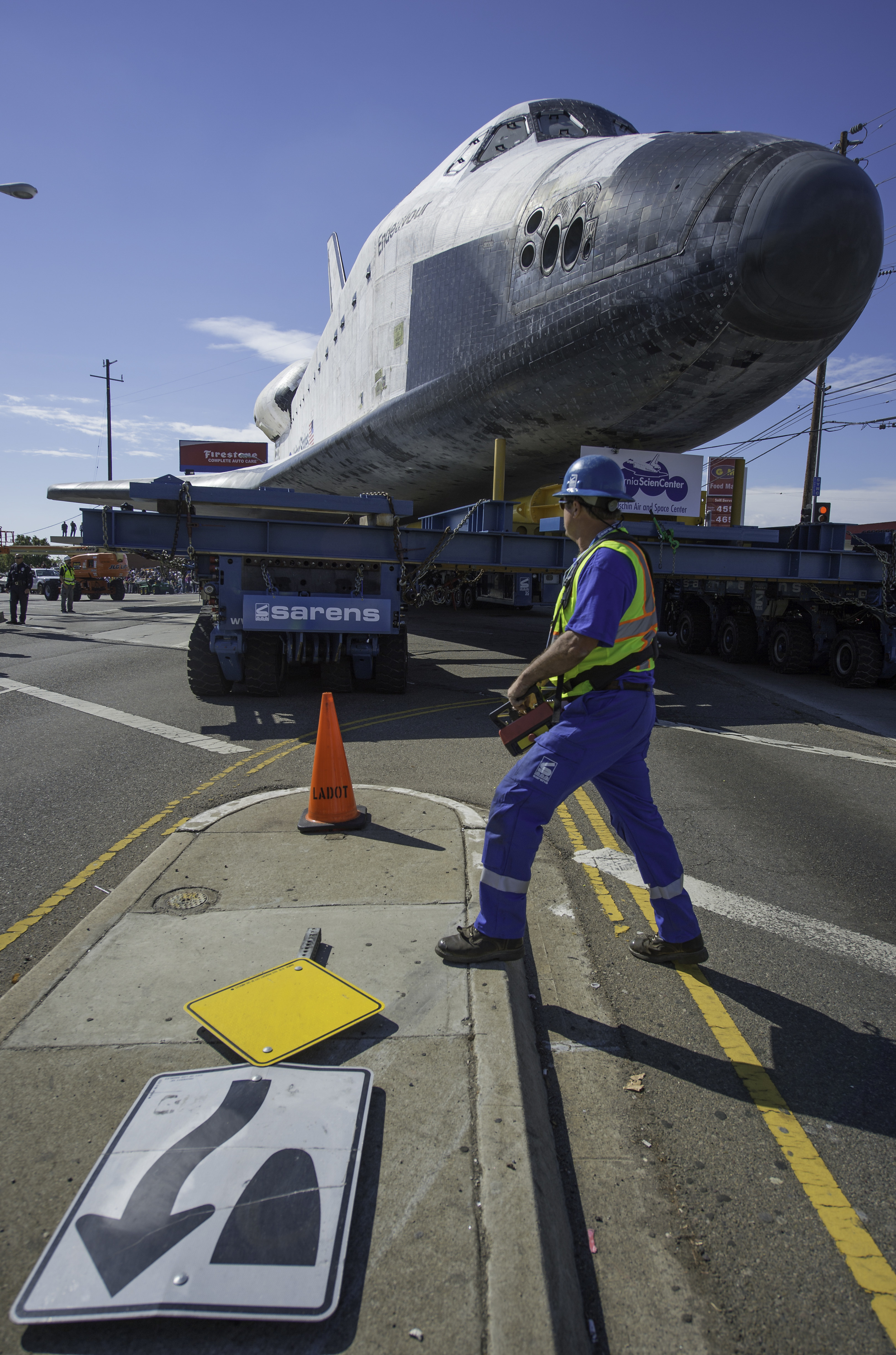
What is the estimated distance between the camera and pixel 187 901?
12.8ft

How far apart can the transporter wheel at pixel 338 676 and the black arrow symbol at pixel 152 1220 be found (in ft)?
26.1

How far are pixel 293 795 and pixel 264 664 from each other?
4.08 m

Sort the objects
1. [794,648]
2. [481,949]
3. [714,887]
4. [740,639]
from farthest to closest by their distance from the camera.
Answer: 1. [740,639]
2. [794,648]
3. [714,887]
4. [481,949]

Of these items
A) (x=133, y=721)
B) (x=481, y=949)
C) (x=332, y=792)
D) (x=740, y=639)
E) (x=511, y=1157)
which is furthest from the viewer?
(x=740, y=639)

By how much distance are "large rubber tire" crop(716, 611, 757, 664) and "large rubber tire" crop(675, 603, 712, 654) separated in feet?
2.52

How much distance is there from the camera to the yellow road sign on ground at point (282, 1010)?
8.77ft

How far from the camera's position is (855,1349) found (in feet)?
5.95

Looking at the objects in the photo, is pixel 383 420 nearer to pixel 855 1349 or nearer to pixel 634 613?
pixel 634 613

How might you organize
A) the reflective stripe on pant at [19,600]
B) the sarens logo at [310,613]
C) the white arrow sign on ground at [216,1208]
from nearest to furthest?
the white arrow sign on ground at [216,1208]
the sarens logo at [310,613]
the reflective stripe on pant at [19,600]

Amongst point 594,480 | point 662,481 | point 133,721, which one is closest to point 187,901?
point 594,480

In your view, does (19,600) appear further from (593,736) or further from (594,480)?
(593,736)

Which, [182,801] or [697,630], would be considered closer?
[182,801]

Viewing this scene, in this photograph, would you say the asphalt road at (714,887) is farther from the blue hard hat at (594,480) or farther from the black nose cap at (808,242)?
the black nose cap at (808,242)

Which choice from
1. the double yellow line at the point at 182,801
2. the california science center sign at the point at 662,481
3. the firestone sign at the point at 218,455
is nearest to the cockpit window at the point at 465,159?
the california science center sign at the point at 662,481
